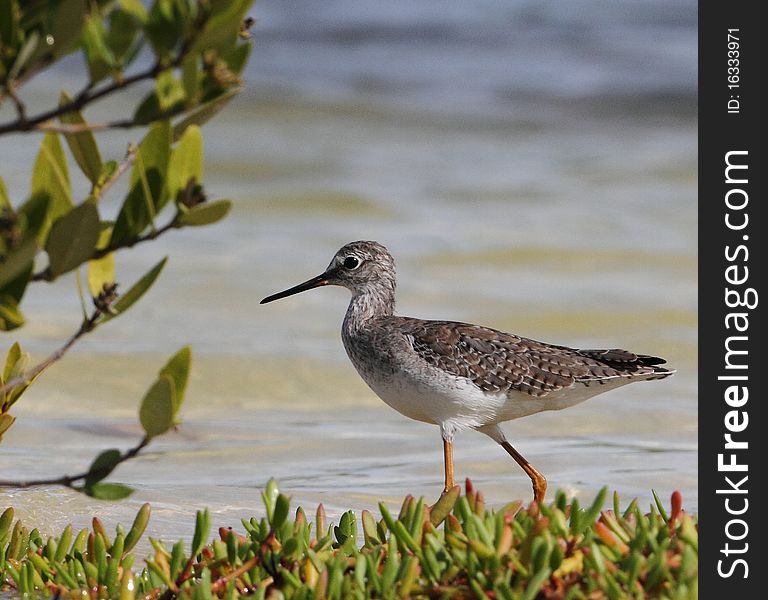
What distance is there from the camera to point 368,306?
22.5 ft

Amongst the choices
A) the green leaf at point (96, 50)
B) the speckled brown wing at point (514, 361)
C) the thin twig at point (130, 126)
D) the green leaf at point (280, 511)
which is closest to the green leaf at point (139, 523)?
the green leaf at point (280, 511)

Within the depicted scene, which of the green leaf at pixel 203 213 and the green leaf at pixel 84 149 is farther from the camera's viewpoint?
the green leaf at pixel 84 149

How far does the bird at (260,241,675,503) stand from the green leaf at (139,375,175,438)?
116 inches

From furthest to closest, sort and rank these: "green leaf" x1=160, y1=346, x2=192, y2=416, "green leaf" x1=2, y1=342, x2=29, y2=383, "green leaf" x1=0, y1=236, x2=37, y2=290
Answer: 1. "green leaf" x1=2, y1=342, x2=29, y2=383
2. "green leaf" x1=160, y1=346, x2=192, y2=416
3. "green leaf" x1=0, y1=236, x2=37, y2=290

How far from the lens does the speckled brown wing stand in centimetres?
620

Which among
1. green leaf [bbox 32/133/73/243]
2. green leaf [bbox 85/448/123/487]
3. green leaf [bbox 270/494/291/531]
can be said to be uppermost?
green leaf [bbox 32/133/73/243]

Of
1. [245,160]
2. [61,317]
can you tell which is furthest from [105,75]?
[245,160]

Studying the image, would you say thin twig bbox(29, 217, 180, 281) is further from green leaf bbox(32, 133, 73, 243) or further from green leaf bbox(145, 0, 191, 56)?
green leaf bbox(145, 0, 191, 56)

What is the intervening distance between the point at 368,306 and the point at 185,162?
141 inches

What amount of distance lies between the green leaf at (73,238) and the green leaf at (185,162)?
0.96 feet

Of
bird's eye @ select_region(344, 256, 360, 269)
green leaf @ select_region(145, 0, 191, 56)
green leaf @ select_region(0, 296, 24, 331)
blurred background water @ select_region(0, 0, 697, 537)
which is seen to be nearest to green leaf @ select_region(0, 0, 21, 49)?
green leaf @ select_region(145, 0, 191, 56)

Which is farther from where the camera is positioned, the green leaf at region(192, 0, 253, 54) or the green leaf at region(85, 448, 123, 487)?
the green leaf at region(85, 448, 123, 487)

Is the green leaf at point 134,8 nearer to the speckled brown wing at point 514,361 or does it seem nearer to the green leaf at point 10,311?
the green leaf at point 10,311

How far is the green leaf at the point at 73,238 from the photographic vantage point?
309 centimetres
